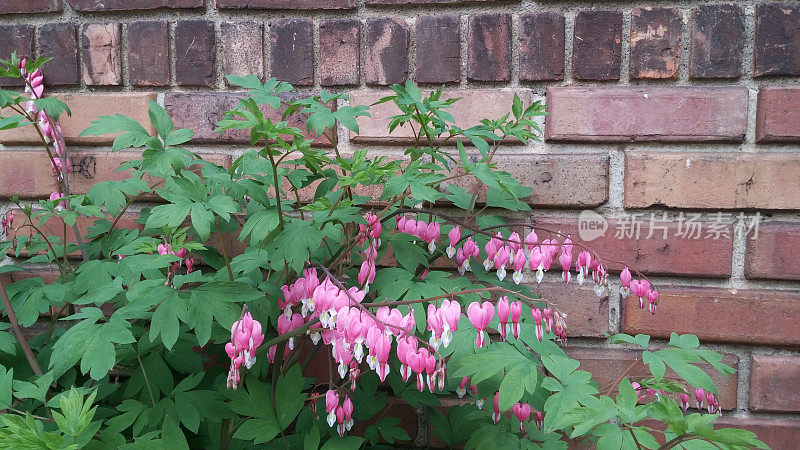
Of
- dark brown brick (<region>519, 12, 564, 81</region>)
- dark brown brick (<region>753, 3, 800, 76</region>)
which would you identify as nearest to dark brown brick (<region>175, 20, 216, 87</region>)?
dark brown brick (<region>519, 12, 564, 81</region>)

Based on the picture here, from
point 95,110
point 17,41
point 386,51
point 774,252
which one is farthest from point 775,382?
point 17,41

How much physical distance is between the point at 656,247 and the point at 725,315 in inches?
7.5

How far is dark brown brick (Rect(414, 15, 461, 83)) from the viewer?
111 cm

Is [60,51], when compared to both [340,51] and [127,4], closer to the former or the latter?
[127,4]

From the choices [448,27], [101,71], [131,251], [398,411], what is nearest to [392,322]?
[131,251]

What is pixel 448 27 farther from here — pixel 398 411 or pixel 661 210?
pixel 398 411

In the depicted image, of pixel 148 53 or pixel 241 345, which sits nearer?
pixel 241 345

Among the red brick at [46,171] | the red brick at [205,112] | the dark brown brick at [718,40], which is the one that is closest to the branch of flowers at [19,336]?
the red brick at [46,171]

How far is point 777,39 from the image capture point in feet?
3.38

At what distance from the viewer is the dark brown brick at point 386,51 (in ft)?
3.67

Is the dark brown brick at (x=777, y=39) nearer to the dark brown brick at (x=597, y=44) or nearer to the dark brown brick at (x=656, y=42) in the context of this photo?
the dark brown brick at (x=656, y=42)

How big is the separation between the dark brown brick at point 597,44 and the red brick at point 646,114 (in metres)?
0.04

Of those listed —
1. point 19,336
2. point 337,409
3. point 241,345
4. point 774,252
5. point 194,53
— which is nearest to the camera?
point 241,345

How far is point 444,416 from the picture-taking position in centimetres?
107
